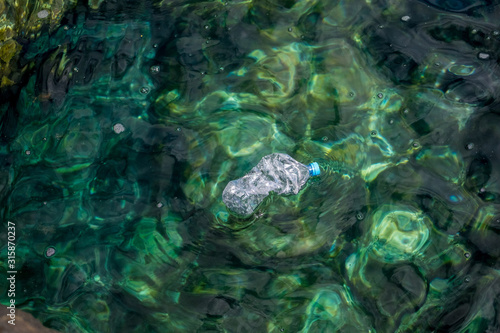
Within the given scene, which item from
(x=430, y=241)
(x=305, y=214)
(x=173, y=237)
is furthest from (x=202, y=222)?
(x=430, y=241)

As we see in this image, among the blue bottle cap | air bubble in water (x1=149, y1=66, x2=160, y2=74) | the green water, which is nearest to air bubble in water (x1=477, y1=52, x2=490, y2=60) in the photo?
the green water

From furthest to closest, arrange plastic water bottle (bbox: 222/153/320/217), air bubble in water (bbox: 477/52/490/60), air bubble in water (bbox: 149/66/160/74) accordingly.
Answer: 1. air bubble in water (bbox: 149/66/160/74)
2. air bubble in water (bbox: 477/52/490/60)
3. plastic water bottle (bbox: 222/153/320/217)

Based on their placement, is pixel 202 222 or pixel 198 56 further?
pixel 198 56

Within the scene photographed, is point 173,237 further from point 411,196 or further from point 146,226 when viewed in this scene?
point 411,196

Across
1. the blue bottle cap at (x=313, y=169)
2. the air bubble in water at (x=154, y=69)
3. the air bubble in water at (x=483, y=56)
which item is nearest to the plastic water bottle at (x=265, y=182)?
the blue bottle cap at (x=313, y=169)

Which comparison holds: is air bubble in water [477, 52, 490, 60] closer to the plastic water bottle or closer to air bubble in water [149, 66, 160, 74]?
the plastic water bottle

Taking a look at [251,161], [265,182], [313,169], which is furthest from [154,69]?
[313,169]
